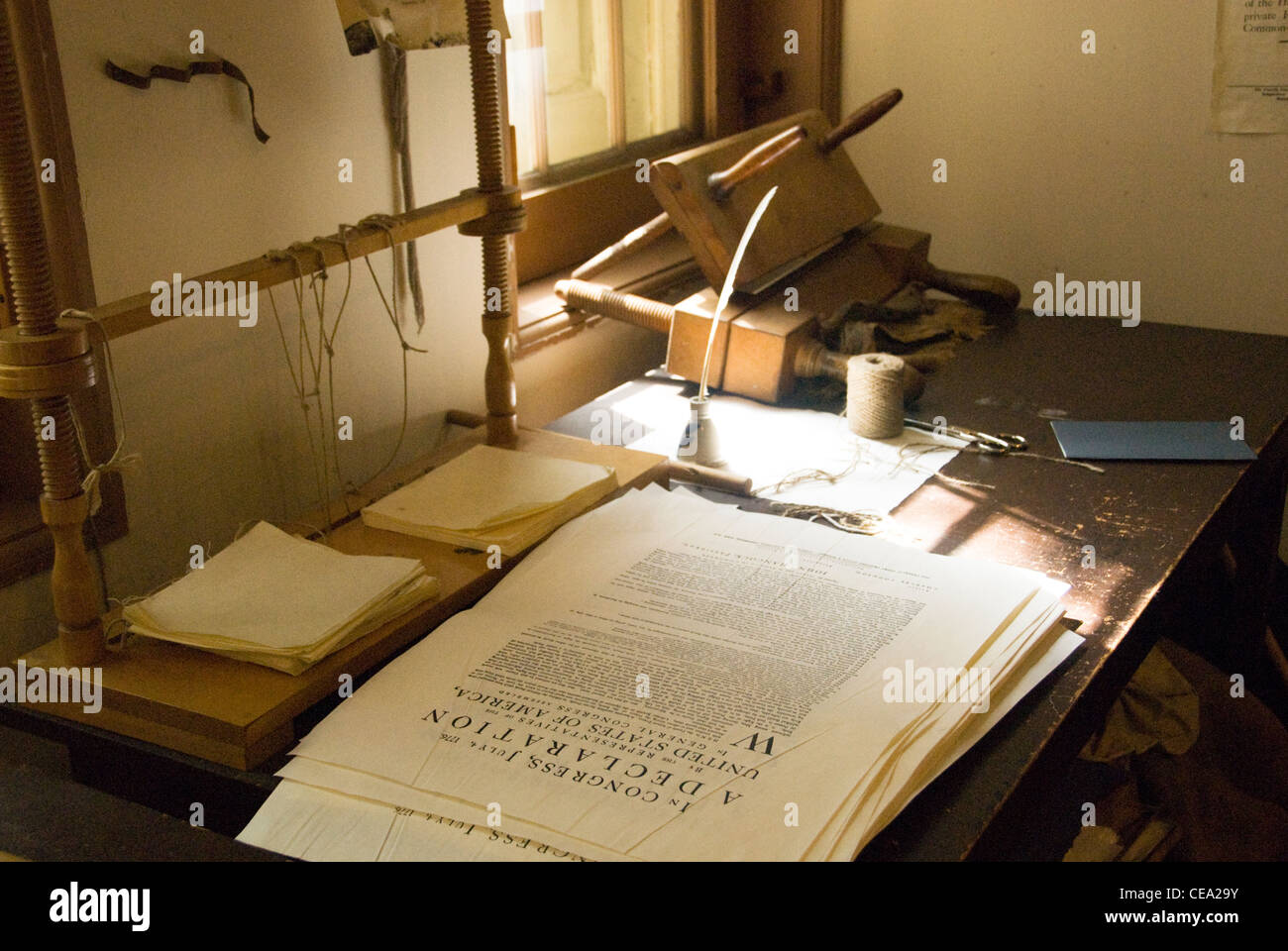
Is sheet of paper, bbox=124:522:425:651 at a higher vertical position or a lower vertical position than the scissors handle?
higher

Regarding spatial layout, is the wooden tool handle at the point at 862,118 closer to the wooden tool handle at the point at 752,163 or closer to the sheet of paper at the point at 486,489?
the wooden tool handle at the point at 752,163

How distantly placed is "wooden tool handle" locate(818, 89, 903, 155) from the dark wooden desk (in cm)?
36

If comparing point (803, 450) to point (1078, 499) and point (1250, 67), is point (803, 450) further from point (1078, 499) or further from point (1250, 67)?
point (1250, 67)

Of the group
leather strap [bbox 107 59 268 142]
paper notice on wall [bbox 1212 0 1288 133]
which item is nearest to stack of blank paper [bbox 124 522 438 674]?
leather strap [bbox 107 59 268 142]

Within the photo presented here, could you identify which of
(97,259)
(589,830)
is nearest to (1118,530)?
(589,830)

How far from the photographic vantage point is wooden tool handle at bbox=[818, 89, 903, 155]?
1775 mm

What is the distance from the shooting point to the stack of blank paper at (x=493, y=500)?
3.78ft

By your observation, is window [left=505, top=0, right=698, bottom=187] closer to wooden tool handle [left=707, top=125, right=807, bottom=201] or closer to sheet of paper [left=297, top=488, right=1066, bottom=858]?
wooden tool handle [left=707, top=125, right=807, bottom=201]

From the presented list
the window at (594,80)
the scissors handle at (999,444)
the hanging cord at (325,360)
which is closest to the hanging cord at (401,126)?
the hanging cord at (325,360)

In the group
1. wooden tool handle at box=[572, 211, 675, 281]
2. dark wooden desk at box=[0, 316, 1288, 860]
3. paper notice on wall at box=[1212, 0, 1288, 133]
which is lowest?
dark wooden desk at box=[0, 316, 1288, 860]

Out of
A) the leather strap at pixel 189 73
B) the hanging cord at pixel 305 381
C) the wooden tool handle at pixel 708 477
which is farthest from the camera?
the wooden tool handle at pixel 708 477

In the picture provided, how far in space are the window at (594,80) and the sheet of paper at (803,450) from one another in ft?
1.61

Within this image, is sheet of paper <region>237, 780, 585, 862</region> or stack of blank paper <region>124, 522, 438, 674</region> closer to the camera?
sheet of paper <region>237, 780, 585, 862</region>

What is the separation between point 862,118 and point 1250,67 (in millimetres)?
662
